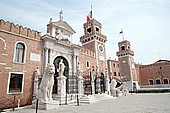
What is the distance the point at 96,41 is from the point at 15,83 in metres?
15.4

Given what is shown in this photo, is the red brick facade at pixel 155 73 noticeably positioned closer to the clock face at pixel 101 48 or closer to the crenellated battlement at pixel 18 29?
the clock face at pixel 101 48

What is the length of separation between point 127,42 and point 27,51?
103 feet

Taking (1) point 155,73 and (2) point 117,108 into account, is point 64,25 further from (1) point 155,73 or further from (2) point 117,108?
(1) point 155,73

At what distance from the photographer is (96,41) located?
76.6ft

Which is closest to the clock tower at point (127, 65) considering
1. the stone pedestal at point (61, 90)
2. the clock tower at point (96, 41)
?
the clock tower at point (96, 41)

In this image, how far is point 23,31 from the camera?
13047 mm

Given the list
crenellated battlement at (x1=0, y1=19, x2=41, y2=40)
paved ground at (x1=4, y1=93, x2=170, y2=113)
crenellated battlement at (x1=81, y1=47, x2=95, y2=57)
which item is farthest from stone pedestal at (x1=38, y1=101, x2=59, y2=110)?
crenellated battlement at (x1=81, y1=47, x2=95, y2=57)

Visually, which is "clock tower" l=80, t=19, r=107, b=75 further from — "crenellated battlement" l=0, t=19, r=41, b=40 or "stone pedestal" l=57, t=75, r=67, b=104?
"crenellated battlement" l=0, t=19, r=41, b=40

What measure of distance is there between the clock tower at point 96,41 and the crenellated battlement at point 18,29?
11056 mm

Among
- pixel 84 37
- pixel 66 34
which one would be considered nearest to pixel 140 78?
pixel 84 37

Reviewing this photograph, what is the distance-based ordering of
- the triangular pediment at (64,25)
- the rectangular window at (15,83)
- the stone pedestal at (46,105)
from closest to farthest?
1. the stone pedestal at (46,105)
2. the rectangular window at (15,83)
3. the triangular pediment at (64,25)

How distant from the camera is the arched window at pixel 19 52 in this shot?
478 inches

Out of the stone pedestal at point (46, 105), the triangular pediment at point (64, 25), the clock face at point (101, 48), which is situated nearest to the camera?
the stone pedestal at point (46, 105)

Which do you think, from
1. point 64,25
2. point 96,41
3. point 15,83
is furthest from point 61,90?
point 96,41
